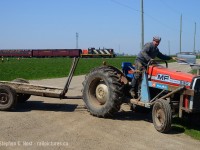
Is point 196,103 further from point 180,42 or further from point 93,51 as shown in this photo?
point 93,51

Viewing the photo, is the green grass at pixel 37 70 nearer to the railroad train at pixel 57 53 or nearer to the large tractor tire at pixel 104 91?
the large tractor tire at pixel 104 91

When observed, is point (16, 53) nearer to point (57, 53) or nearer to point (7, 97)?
point (57, 53)

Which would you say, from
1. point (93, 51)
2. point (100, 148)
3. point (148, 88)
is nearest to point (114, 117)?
point (148, 88)

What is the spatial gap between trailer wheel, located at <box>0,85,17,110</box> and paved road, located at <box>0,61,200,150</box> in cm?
25

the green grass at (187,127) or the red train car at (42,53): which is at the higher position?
the red train car at (42,53)

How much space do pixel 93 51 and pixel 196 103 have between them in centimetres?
7925

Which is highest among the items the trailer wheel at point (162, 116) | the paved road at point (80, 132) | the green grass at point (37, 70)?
the trailer wheel at point (162, 116)

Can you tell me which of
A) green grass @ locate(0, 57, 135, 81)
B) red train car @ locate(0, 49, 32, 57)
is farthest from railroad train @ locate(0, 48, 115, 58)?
green grass @ locate(0, 57, 135, 81)

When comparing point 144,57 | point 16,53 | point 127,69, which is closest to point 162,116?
point 144,57

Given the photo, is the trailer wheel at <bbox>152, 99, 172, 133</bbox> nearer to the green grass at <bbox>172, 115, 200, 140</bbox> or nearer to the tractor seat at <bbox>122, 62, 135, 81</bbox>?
the green grass at <bbox>172, 115, 200, 140</bbox>

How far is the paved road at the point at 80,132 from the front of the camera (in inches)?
263

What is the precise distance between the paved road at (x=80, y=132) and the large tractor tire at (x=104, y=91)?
0.26 meters

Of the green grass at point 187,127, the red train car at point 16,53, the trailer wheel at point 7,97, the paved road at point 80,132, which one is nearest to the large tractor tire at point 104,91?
the paved road at point 80,132

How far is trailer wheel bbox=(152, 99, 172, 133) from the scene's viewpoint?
7543 millimetres
